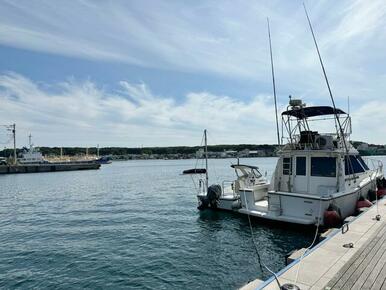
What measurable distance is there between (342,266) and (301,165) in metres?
8.99

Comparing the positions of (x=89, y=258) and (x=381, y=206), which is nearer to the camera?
(x=89, y=258)

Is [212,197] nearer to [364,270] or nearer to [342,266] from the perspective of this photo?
[342,266]

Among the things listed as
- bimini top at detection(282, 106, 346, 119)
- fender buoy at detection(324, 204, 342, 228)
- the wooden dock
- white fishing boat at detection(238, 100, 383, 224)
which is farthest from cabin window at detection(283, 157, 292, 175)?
the wooden dock

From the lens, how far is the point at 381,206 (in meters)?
13.0

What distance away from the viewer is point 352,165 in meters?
15.9

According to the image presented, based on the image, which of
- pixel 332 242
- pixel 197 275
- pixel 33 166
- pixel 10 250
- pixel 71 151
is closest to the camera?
pixel 332 242

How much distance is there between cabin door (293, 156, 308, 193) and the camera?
48.4 ft

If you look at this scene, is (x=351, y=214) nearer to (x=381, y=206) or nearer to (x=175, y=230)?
(x=381, y=206)

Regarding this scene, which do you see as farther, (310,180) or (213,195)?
(213,195)

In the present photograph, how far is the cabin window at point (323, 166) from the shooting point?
14137 millimetres

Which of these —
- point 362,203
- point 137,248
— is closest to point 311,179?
point 362,203

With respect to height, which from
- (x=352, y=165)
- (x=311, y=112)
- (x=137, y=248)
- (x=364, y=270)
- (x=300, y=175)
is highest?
(x=311, y=112)

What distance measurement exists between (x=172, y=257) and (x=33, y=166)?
84.7 m

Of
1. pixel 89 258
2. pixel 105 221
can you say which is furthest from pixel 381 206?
pixel 105 221
